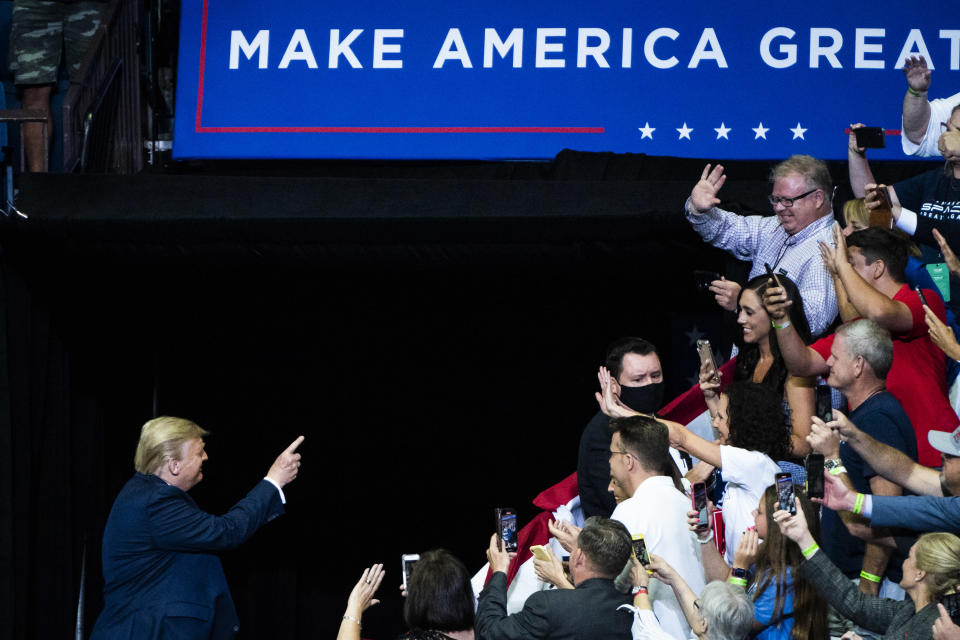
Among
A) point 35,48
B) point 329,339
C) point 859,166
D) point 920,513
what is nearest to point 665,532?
point 920,513

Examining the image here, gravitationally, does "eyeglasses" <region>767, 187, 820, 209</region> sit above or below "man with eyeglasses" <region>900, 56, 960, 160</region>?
below

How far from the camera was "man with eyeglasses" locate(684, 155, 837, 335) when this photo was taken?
515cm

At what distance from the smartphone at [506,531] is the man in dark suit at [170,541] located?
98 centimetres

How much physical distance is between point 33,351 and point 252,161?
1443mm

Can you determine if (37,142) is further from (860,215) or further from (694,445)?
(860,215)

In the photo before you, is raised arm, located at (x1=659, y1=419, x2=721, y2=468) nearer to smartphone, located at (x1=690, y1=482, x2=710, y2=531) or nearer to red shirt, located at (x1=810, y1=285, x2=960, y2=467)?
smartphone, located at (x1=690, y1=482, x2=710, y2=531)

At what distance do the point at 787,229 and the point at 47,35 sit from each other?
4060 millimetres

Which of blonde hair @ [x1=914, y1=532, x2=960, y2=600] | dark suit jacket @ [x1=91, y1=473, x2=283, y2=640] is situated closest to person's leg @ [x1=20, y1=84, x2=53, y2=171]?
dark suit jacket @ [x1=91, y1=473, x2=283, y2=640]

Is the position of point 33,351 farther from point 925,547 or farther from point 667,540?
point 925,547

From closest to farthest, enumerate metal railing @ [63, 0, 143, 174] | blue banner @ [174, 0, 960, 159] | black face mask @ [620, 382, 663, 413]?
black face mask @ [620, 382, 663, 413] < metal railing @ [63, 0, 143, 174] < blue banner @ [174, 0, 960, 159]

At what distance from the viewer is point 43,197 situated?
5711mm

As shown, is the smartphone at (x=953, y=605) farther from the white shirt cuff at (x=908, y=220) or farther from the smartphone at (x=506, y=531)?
the white shirt cuff at (x=908, y=220)

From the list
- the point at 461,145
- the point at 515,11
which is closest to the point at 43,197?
the point at 461,145

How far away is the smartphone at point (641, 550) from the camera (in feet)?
13.7
